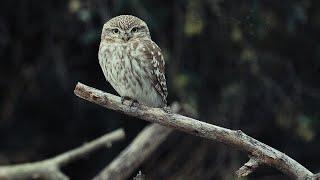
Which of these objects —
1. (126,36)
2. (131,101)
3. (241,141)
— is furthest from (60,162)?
(241,141)

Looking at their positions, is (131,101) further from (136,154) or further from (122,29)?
(136,154)

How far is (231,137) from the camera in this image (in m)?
3.72

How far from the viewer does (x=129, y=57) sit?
447 centimetres

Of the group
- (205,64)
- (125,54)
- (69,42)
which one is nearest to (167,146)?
(125,54)

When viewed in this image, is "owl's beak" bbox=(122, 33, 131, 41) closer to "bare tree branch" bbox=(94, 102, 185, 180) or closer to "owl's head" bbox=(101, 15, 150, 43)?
"owl's head" bbox=(101, 15, 150, 43)

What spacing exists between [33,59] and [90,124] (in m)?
0.67

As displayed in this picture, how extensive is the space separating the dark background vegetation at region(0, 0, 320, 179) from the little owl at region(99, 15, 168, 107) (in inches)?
41.6

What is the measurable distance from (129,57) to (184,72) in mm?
1884

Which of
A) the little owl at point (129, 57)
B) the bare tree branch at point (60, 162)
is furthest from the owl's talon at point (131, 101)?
the bare tree branch at point (60, 162)

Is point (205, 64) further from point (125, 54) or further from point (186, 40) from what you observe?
point (125, 54)

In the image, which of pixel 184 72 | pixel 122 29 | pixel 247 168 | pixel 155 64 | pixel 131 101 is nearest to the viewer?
pixel 247 168

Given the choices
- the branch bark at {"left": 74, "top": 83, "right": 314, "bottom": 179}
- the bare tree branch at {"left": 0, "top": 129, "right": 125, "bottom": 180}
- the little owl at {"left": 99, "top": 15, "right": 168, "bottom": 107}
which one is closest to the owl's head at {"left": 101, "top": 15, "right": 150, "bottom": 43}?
the little owl at {"left": 99, "top": 15, "right": 168, "bottom": 107}

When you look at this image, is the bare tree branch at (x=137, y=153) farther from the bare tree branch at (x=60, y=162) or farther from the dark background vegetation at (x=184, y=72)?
the dark background vegetation at (x=184, y=72)

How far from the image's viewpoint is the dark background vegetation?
6.06 m
